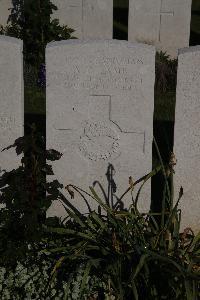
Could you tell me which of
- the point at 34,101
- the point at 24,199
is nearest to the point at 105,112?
the point at 24,199

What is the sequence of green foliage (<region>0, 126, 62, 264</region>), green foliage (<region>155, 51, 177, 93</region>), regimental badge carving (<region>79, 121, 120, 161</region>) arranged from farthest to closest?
green foliage (<region>155, 51, 177, 93</region>) < regimental badge carving (<region>79, 121, 120, 161</region>) < green foliage (<region>0, 126, 62, 264</region>)

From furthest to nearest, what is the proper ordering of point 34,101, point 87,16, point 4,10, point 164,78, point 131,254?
point 4,10, point 87,16, point 164,78, point 34,101, point 131,254

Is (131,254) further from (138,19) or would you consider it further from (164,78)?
(138,19)

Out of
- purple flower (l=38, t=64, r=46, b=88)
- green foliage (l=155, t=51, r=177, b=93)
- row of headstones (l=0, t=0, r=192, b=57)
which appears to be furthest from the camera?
row of headstones (l=0, t=0, r=192, b=57)

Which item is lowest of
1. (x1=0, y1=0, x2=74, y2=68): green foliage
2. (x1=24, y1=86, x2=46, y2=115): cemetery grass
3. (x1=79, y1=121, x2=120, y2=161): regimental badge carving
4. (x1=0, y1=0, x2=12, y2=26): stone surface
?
(x1=79, y1=121, x2=120, y2=161): regimental badge carving

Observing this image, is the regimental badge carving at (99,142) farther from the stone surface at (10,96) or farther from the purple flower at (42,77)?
the purple flower at (42,77)

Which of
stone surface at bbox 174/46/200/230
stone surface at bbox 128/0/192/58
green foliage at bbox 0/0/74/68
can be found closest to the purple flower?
green foliage at bbox 0/0/74/68

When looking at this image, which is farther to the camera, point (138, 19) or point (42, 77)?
point (138, 19)

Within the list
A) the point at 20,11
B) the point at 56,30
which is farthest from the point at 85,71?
the point at 20,11

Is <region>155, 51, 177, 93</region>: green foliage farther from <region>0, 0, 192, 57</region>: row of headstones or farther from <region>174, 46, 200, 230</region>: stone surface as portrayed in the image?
<region>174, 46, 200, 230</region>: stone surface

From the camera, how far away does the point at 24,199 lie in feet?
11.7

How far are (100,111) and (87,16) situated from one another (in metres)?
4.55

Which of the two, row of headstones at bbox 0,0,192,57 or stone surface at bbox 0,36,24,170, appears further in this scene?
row of headstones at bbox 0,0,192,57

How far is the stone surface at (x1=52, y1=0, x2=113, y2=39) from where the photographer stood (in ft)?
26.3
